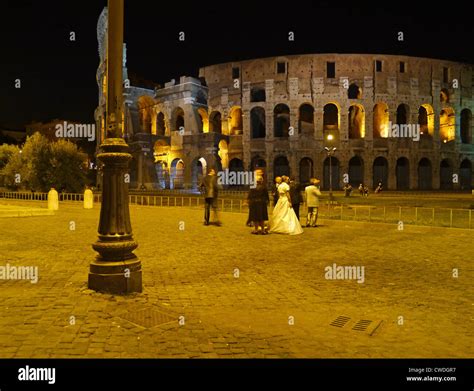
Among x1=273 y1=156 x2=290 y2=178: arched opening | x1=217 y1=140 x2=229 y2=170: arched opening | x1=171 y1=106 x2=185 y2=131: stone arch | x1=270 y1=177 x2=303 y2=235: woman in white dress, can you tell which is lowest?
x1=270 y1=177 x2=303 y2=235: woman in white dress

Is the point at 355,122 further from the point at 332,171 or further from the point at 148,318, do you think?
the point at 148,318

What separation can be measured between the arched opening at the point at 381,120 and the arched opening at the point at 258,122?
47.4 feet

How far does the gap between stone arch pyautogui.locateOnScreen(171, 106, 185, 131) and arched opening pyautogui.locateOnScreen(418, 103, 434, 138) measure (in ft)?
102

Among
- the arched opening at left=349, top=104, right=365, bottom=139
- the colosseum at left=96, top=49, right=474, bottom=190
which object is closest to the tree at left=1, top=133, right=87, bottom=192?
the colosseum at left=96, top=49, right=474, bottom=190

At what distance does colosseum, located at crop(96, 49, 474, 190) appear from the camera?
50906mm

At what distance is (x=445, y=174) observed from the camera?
54.5 metres

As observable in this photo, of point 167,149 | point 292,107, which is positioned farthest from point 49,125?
point 292,107

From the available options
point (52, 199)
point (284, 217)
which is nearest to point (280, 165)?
point (52, 199)

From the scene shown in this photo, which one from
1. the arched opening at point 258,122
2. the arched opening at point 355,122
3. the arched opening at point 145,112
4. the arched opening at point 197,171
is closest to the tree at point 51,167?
the arched opening at point 197,171

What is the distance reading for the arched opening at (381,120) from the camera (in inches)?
2039

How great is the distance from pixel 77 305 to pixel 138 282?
984 millimetres

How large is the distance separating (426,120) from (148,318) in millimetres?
58930

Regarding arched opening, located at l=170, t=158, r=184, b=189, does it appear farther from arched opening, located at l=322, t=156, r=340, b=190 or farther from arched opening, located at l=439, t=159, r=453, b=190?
arched opening, located at l=439, t=159, r=453, b=190

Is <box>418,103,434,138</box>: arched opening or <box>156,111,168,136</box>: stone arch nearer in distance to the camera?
<box>418,103,434,138</box>: arched opening
